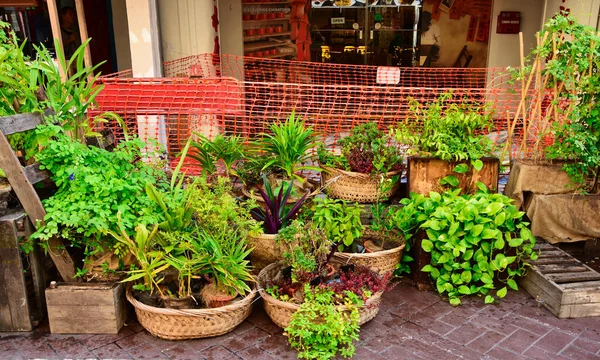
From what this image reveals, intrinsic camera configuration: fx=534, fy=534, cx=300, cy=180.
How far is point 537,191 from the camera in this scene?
5617 mm

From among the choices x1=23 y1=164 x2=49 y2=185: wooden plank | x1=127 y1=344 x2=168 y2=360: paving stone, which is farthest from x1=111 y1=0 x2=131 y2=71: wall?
x1=127 y1=344 x2=168 y2=360: paving stone

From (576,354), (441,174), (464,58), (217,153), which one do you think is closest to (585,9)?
(464,58)

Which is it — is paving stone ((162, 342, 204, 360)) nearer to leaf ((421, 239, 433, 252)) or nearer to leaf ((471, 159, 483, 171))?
leaf ((421, 239, 433, 252))

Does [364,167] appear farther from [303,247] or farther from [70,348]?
[70,348]

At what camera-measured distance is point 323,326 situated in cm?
395

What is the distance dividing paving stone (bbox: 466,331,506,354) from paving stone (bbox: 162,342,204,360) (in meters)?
2.12

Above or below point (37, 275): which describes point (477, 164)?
above

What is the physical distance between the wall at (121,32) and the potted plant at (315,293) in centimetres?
743

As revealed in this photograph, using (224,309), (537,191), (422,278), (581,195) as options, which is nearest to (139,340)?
(224,309)

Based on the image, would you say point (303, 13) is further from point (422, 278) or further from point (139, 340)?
point (139, 340)

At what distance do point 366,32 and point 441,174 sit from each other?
6.74 m

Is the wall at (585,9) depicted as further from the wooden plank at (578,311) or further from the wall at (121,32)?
the wall at (121,32)

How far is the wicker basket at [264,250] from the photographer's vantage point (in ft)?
15.6

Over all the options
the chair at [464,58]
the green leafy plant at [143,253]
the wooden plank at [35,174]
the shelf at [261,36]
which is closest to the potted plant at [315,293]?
the green leafy plant at [143,253]
